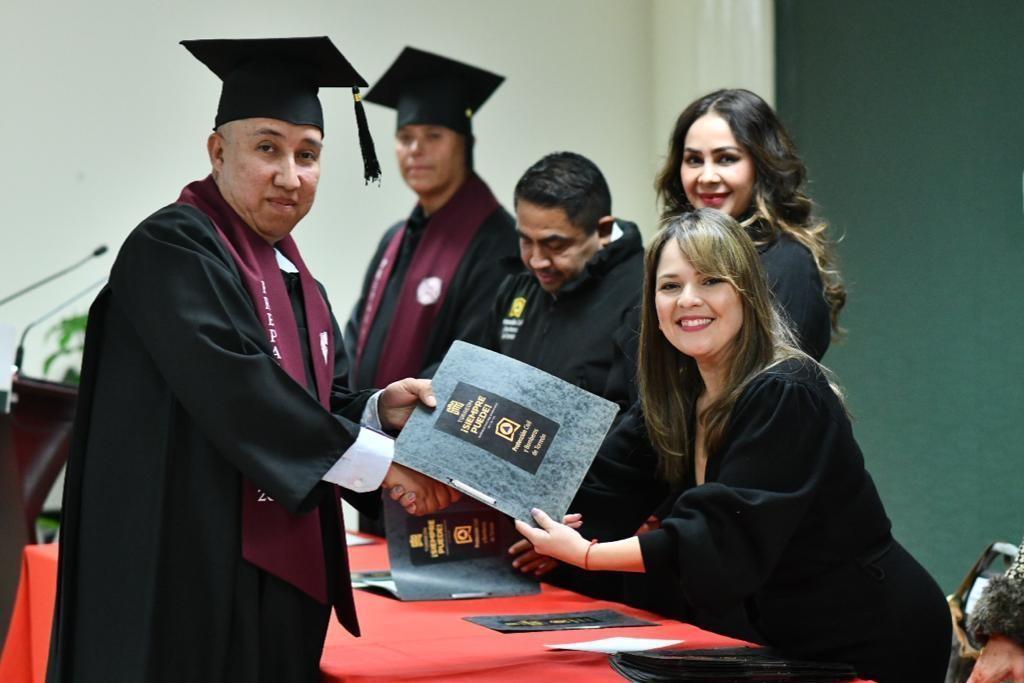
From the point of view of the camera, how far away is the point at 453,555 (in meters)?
3.25

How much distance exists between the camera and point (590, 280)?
11.7ft

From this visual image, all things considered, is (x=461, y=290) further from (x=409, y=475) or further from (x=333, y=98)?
(x=333, y=98)

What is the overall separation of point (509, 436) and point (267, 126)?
31.9 inches

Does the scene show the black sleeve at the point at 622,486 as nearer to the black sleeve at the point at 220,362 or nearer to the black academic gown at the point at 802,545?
the black academic gown at the point at 802,545

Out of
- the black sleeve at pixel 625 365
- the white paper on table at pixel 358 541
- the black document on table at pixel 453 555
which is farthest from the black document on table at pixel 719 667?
the white paper on table at pixel 358 541

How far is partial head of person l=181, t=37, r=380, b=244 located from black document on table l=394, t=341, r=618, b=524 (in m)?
0.52

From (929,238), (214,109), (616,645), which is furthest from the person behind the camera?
(214,109)

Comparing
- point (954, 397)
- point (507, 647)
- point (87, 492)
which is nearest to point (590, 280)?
point (507, 647)

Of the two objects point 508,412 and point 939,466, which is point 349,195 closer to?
point 939,466

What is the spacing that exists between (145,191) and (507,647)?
4497mm

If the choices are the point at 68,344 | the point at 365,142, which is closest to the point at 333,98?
the point at 68,344

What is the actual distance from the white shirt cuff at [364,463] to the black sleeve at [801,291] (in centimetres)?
107

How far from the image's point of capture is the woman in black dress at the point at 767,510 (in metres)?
2.36

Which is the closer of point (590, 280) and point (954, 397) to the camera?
point (590, 280)
